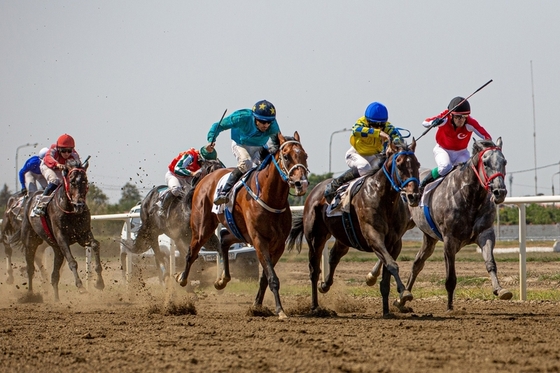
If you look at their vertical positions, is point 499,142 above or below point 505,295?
above

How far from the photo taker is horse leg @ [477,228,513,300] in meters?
9.77

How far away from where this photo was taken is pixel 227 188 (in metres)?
11.5

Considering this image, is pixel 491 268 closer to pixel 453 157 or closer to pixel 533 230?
pixel 453 157

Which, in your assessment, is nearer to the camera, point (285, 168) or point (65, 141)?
point (285, 168)

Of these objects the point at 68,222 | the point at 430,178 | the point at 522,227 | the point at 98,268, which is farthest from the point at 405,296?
the point at 68,222

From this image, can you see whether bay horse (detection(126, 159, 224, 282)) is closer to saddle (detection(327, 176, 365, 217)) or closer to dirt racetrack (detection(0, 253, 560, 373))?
dirt racetrack (detection(0, 253, 560, 373))

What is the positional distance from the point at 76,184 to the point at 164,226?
2.20 meters

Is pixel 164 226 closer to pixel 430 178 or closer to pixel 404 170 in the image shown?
pixel 430 178

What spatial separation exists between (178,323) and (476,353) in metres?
3.96

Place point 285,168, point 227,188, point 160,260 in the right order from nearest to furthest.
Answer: point 285,168
point 227,188
point 160,260

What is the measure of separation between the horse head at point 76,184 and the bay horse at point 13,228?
3.31 metres

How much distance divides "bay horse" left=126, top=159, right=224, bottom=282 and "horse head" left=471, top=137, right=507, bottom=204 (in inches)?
220

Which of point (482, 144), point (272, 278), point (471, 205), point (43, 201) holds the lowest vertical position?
point (272, 278)

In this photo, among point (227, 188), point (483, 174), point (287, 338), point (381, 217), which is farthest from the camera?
point (227, 188)
